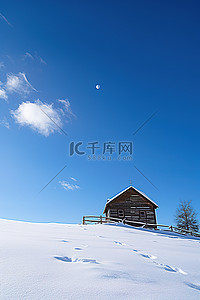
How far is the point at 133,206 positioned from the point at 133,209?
336 mm

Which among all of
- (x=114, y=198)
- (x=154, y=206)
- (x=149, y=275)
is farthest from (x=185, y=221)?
(x=149, y=275)

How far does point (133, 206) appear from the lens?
20234 mm

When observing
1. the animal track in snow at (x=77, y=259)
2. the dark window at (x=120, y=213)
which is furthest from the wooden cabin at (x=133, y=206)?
the animal track in snow at (x=77, y=259)

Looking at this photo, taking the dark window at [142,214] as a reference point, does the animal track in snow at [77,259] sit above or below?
below

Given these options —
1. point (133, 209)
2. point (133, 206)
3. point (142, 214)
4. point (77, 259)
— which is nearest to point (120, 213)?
Result: point (133, 209)

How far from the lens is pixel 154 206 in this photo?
2055cm

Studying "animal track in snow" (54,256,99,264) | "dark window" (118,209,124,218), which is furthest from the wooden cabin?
"animal track in snow" (54,256,99,264)

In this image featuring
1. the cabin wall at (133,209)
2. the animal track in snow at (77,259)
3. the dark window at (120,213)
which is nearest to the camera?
the animal track in snow at (77,259)

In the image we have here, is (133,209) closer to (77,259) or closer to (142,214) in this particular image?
(142,214)

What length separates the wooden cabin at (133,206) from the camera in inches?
777

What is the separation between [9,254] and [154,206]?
20687 mm

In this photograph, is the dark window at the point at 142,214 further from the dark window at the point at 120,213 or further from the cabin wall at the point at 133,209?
the dark window at the point at 120,213

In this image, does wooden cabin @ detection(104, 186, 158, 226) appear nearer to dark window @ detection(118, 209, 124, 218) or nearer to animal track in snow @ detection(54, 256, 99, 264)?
dark window @ detection(118, 209, 124, 218)

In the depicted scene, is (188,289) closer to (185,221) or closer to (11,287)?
(11,287)
